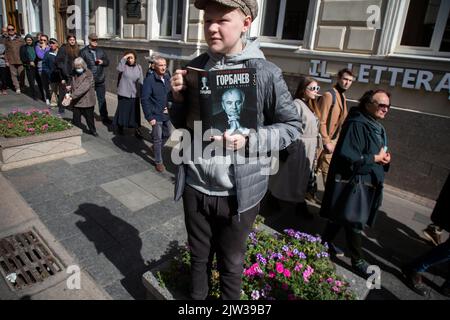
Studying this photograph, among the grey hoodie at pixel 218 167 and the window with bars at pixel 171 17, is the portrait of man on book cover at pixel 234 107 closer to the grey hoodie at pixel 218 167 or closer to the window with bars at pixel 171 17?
the grey hoodie at pixel 218 167

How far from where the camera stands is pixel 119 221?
159 inches

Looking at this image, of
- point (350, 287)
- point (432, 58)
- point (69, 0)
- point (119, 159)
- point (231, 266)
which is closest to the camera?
point (231, 266)

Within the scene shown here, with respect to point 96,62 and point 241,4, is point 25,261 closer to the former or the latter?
point 241,4

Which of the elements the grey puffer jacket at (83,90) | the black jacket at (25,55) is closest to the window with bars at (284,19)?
the grey puffer jacket at (83,90)

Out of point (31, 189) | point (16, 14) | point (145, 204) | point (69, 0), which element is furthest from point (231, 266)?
point (16, 14)

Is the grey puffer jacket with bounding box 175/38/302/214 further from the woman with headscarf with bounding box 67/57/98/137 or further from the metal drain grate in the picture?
the woman with headscarf with bounding box 67/57/98/137

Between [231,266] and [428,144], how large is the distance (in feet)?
15.6

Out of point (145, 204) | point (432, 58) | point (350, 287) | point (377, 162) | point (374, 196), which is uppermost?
point (432, 58)

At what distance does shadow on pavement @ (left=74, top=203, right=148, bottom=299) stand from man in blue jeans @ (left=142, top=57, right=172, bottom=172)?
5.80ft

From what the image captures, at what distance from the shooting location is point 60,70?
861 cm

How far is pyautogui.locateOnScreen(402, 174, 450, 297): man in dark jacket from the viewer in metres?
3.16

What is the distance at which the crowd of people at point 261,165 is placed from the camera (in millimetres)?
1714

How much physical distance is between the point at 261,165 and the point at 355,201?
174 cm

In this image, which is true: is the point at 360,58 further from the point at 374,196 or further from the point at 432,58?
the point at 374,196
